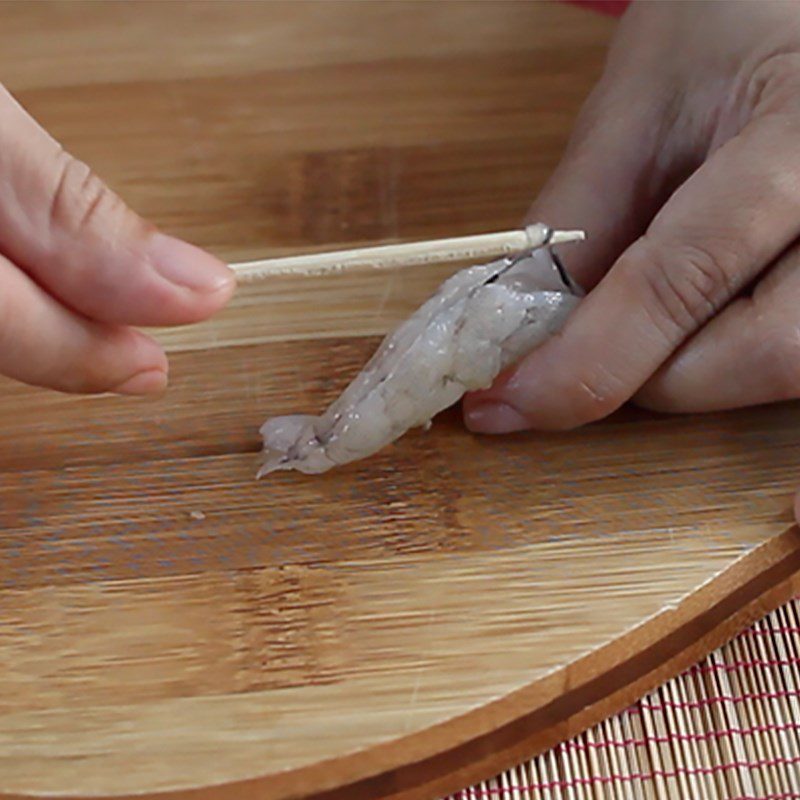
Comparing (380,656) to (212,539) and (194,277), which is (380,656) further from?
(194,277)

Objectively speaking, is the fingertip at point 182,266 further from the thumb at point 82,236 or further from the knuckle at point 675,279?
the knuckle at point 675,279

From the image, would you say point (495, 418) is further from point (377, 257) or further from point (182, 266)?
point (182, 266)

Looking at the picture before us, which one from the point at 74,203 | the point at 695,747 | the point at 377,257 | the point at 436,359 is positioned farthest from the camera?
the point at 436,359

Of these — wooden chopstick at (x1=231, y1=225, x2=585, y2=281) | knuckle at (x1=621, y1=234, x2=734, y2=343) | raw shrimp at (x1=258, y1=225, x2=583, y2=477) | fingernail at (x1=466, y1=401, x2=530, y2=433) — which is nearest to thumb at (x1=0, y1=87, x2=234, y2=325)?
wooden chopstick at (x1=231, y1=225, x2=585, y2=281)

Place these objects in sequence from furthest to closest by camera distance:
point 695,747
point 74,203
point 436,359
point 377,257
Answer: point 436,359 → point 695,747 → point 377,257 → point 74,203

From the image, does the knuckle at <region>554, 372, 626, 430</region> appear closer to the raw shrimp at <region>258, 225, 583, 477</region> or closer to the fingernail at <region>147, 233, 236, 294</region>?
the raw shrimp at <region>258, 225, 583, 477</region>

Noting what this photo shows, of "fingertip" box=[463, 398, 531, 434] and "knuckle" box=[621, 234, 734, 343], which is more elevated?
"knuckle" box=[621, 234, 734, 343]

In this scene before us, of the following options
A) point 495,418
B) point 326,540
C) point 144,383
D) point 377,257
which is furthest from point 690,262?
point 144,383

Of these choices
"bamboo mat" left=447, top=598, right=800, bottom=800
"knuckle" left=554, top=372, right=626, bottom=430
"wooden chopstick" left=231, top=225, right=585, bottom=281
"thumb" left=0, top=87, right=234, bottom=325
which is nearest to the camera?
"thumb" left=0, top=87, right=234, bottom=325
